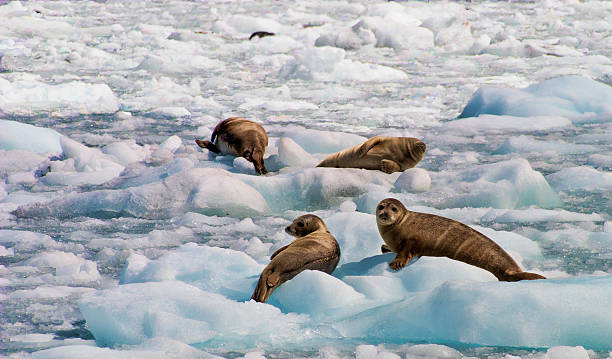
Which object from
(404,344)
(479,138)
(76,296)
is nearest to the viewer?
(404,344)

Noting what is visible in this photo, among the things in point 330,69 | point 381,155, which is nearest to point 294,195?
point 381,155

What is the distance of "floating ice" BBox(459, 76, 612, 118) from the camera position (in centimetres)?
762

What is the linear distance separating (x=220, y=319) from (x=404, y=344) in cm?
68

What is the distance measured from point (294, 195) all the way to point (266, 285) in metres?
1.91

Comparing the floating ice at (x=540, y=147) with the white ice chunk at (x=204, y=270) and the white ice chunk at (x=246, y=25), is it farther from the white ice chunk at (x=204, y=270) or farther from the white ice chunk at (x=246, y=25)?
the white ice chunk at (x=246, y=25)

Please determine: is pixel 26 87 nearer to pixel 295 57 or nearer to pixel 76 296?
pixel 295 57

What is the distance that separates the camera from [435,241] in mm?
3588

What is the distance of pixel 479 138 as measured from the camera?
22.5 feet

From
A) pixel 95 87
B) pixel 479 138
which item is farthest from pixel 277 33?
pixel 479 138

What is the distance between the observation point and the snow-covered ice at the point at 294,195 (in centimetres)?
290

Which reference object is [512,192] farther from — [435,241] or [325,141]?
[325,141]

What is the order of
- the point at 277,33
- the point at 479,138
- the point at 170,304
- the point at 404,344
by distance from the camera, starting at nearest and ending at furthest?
the point at 404,344 → the point at 170,304 → the point at 479,138 → the point at 277,33

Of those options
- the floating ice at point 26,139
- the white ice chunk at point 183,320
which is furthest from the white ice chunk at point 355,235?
the floating ice at point 26,139

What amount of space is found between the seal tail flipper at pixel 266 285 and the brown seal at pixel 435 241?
54 centimetres
